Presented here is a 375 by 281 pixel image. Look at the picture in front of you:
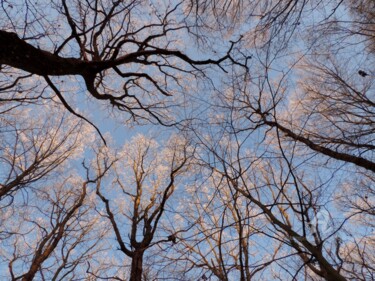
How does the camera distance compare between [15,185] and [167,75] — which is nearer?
[15,185]

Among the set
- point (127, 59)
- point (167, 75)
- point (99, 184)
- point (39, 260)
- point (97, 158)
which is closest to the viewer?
point (127, 59)

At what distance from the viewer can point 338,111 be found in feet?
14.9

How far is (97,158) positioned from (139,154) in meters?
1.18

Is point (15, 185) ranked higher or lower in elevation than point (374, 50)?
lower

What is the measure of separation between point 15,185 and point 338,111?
210 inches

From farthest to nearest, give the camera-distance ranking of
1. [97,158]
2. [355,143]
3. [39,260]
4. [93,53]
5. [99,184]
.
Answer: [97,158] < [99,184] < [39,260] < [93,53] < [355,143]

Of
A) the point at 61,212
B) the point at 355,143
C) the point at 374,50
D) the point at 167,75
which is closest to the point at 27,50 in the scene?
the point at 167,75

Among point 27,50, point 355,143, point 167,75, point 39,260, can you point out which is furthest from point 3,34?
point 39,260

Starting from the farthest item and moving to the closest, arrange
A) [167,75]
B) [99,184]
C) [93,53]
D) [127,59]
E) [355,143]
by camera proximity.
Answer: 1. [99,184]
2. [167,75]
3. [93,53]
4. [355,143]
5. [127,59]

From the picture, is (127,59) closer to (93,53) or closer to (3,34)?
(3,34)

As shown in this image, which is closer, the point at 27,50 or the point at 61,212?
the point at 27,50

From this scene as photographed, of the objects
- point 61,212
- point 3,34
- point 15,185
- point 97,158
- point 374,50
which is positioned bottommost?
point 3,34

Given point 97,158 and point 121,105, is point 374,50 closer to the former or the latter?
point 121,105

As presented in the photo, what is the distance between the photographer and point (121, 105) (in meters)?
4.43
